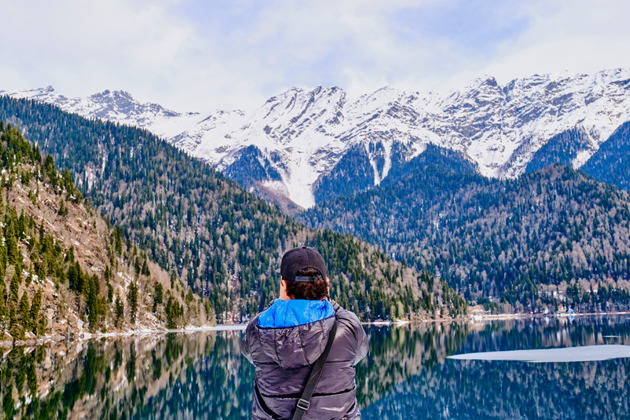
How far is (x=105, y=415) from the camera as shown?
3834 cm

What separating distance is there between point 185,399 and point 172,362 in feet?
79.9

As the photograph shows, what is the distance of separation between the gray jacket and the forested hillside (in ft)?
323

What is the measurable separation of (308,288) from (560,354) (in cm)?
7928

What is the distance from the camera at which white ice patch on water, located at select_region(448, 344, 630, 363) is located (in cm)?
7288

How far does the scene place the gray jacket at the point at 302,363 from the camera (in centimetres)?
869

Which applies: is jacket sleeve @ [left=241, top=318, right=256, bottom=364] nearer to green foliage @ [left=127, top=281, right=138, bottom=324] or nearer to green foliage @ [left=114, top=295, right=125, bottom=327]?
green foliage @ [left=114, top=295, right=125, bottom=327]

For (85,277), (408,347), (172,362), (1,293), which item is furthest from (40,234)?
(408,347)

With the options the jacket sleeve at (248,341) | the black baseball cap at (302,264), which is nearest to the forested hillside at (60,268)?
the jacket sleeve at (248,341)

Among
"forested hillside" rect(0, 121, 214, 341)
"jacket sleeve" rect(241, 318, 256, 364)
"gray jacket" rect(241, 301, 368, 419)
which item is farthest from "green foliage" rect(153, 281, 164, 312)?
"gray jacket" rect(241, 301, 368, 419)

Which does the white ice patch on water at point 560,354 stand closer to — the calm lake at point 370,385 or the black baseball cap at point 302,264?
the calm lake at point 370,385

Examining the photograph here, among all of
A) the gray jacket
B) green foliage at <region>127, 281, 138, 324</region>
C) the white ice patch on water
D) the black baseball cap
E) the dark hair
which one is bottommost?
the white ice patch on water

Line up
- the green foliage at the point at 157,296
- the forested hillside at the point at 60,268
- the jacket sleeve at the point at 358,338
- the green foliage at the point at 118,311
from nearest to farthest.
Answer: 1. the jacket sleeve at the point at 358,338
2. the forested hillside at the point at 60,268
3. the green foliage at the point at 118,311
4. the green foliage at the point at 157,296

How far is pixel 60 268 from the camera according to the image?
123m

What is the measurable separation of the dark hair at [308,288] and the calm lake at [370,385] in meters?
32.9
